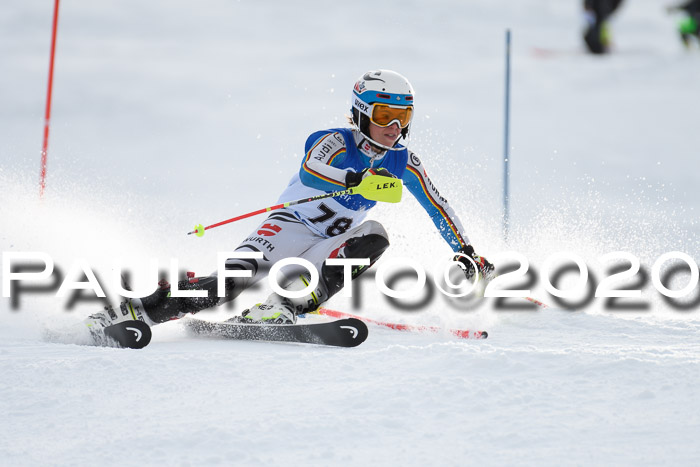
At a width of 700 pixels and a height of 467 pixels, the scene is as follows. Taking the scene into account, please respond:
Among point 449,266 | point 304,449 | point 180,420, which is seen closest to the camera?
point 304,449

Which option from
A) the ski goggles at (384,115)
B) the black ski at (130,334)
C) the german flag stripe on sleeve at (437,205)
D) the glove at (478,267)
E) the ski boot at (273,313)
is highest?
the ski goggles at (384,115)

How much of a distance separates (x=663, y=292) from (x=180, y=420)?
140 inches

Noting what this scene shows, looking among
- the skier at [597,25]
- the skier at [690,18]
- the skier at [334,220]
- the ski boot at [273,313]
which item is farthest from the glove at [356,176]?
the skier at [597,25]

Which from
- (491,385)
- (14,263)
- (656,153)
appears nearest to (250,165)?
(656,153)

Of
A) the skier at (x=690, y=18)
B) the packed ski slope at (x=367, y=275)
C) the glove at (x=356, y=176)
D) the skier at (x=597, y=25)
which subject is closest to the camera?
the packed ski slope at (x=367, y=275)

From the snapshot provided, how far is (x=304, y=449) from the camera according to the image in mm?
2180

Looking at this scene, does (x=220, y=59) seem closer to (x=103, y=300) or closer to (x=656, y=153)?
(x=656, y=153)

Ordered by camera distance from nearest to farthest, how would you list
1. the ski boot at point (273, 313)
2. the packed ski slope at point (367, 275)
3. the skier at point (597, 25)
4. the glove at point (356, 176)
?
1. the packed ski slope at point (367, 275)
2. the ski boot at point (273, 313)
3. the glove at point (356, 176)
4. the skier at point (597, 25)

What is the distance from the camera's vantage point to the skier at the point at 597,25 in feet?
49.1

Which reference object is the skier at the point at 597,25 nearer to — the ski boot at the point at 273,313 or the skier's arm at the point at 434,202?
the skier's arm at the point at 434,202

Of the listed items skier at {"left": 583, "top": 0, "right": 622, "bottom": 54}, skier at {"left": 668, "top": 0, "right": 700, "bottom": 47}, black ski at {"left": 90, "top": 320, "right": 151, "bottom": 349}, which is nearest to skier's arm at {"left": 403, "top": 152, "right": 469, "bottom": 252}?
black ski at {"left": 90, "top": 320, "right": 151, "bottom": 349}

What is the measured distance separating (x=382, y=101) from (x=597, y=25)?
1355 centimetres

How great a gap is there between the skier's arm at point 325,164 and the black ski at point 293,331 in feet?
2.36

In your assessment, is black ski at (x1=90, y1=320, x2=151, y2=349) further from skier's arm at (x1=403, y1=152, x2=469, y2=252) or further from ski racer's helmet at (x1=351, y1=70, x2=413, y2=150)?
skier's arm at (x1=403, y1=152, x2=469, y2=252)
